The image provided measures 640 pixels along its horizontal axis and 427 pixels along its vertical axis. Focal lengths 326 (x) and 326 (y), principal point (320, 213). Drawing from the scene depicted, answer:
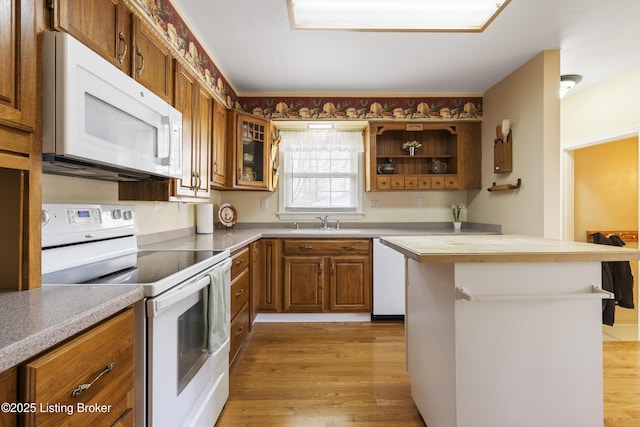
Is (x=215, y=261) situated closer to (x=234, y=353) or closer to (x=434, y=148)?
(x=234, y=353)

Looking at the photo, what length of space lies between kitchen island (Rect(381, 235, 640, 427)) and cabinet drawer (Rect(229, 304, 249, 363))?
55.7 inches

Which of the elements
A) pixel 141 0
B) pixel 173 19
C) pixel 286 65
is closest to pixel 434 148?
pixel 286 65

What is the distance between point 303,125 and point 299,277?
5.64 feet

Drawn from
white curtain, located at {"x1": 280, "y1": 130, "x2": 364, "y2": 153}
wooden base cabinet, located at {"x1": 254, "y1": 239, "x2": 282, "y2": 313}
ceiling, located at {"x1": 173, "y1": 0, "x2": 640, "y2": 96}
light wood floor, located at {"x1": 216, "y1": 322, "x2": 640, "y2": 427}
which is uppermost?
ceiling, located at {"x1": 173, "y1": 0, "x2": 640, "y2": 96}

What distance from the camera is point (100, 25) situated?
132 centimetres

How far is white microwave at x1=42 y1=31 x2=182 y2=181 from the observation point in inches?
39.3

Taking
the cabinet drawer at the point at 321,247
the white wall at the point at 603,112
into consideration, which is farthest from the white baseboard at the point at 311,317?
the white wall at the point at 603,112

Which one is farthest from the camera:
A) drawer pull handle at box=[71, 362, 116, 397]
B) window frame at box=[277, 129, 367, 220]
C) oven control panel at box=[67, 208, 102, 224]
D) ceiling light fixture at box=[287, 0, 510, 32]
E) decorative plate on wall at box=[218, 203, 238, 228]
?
window frame at box=[277, 129, 367, 220]

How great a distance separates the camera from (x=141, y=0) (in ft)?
5.39

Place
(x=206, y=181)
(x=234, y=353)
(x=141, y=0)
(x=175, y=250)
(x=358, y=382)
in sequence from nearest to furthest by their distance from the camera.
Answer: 1. (x=141, y=0)
2. (x=175, y=250)
3. (x=358, y=382)
4. (x=234, y=353)
5. (x=206, y=181)

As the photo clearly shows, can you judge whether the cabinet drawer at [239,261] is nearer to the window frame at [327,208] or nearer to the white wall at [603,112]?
the window frame at [327,208]

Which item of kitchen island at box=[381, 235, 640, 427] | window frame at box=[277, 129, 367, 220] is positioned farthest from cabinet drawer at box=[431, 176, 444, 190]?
kitchen island at box=[381, 235, 640, 427]

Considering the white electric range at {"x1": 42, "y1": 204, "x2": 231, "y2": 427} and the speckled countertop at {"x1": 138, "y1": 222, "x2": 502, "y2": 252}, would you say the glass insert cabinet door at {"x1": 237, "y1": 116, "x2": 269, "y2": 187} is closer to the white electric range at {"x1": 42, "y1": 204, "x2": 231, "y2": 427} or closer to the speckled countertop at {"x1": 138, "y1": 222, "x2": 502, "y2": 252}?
the speckled countertop at {"x1": 138, "y1": 222, "x2": 502, "y2": 252}

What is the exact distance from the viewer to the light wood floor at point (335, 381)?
1767mm
